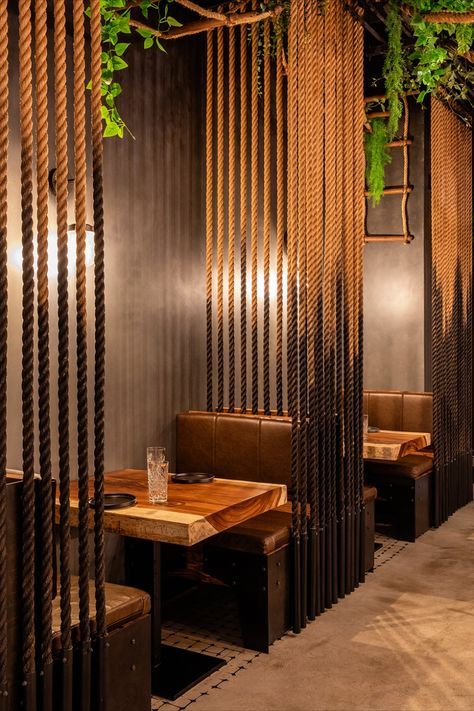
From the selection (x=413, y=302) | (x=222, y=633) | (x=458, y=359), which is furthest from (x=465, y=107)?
(x=222, y=633)

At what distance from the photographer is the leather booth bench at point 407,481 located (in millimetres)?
5121

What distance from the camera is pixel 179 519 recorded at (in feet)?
8.29

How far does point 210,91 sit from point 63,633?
11.0 ft

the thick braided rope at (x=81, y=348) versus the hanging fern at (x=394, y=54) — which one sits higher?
the hanging fern at (x=394, y=54)

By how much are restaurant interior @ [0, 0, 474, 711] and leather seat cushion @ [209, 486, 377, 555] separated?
0.04 ft

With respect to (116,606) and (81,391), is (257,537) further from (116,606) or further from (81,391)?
(81,391)

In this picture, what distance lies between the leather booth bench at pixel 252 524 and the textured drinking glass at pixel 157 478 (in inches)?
24.5

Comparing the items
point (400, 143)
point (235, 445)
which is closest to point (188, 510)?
point (235, 445)

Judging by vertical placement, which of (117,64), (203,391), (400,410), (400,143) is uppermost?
(400,143)

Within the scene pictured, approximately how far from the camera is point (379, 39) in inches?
198

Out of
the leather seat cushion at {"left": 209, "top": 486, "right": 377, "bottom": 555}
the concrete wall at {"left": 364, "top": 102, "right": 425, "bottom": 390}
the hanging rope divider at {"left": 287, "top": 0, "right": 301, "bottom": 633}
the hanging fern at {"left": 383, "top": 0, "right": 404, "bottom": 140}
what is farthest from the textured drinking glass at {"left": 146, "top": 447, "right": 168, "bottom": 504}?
the concrete wall at {"left": 364, "top": 102, "right": 425, "bottom": 390}

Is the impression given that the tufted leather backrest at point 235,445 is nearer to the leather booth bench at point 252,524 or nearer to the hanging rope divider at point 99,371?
the leather booth bench at point 252,524

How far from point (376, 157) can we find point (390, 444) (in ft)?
9.70

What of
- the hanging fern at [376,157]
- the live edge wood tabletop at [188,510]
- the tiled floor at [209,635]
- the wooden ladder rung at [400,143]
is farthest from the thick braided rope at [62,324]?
the wooden ladder rung at [400,143]
